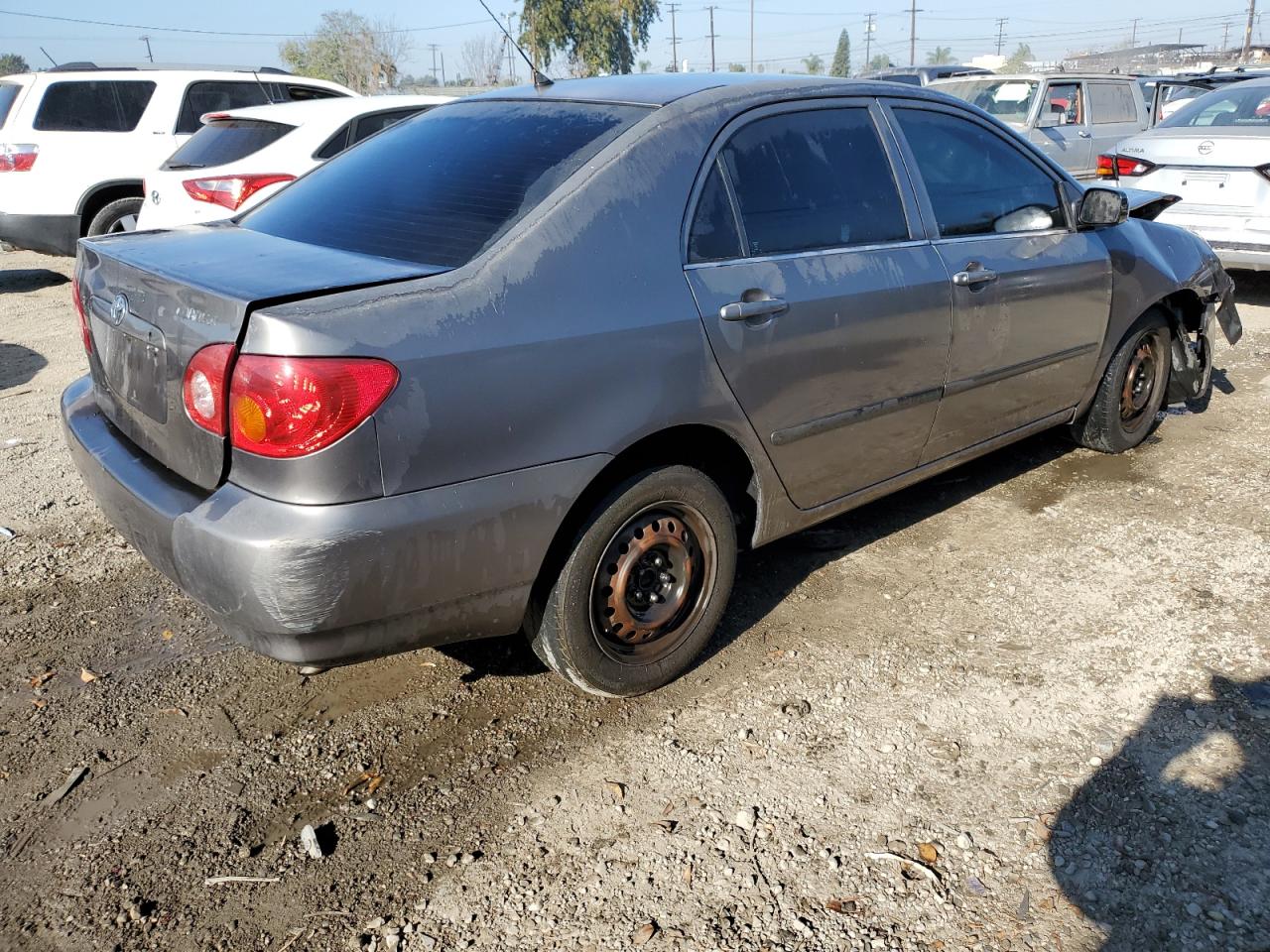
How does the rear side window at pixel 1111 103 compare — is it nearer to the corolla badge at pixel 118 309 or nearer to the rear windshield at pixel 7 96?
the rear windshield at pixel 7 96

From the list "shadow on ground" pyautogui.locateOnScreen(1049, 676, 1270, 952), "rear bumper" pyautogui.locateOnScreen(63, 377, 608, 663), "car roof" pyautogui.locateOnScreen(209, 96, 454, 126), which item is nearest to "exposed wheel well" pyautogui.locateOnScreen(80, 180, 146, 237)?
"car roof" pyautogui.locateOnScreen(209, 96, 454, 126)

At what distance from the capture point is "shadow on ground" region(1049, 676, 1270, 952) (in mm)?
2271

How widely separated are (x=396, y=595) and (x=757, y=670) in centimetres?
128

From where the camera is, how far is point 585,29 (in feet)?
170

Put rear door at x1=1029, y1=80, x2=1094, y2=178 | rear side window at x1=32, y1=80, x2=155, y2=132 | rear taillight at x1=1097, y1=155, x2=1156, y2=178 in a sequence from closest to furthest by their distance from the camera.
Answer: rear taillight at x1=1097, y1=155, x2=1156, y2=178
rear side window at x1=32, y1=80, x2=155, y2=132
rear door at x1=1029, y1=80, x2=1094, y2=178

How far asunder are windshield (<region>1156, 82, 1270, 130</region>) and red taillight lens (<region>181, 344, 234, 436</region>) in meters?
8.26

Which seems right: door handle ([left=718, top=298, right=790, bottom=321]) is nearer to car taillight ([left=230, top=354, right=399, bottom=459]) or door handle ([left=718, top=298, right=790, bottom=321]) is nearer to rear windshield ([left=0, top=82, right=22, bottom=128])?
car taillight ([left=230, top=354, right=399, bottom=459])

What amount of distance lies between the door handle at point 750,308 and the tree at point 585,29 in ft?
161

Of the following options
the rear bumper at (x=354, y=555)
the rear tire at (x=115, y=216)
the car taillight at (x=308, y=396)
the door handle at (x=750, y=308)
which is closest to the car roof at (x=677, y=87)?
the door handle at (x=750, y=308)

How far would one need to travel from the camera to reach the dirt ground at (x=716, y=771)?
231 cm

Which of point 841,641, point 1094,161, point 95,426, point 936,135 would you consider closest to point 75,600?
point 95,426

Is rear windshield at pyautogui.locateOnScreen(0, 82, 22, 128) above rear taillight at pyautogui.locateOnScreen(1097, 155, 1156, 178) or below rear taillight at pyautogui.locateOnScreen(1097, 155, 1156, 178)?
above

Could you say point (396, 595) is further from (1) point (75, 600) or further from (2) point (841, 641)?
(1) point (75, 600)

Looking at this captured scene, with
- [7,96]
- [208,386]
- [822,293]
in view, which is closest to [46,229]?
[7,96]
